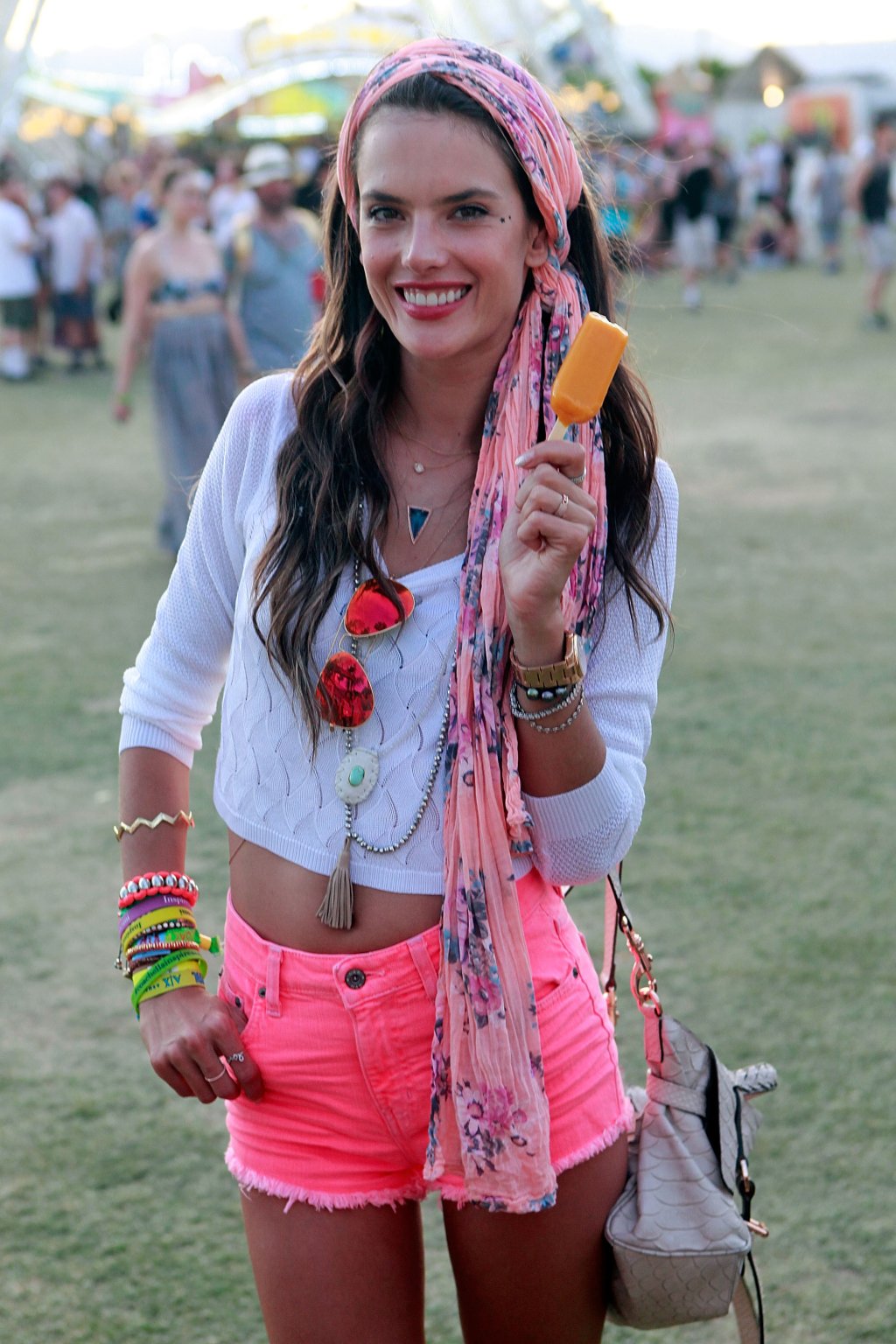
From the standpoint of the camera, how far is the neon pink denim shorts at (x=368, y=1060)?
72.5 inches

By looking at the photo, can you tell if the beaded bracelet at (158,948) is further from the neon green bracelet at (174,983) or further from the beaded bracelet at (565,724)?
the beaded bracelet at (565,724)

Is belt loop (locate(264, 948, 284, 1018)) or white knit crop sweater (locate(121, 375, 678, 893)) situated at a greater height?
white knit crop sweater (locate(121, 375, 678, 893))

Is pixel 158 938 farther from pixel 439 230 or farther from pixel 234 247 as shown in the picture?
pixel 234 247

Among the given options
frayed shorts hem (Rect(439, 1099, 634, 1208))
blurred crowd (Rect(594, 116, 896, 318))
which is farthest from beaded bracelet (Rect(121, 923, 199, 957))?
blurred crowd (Rect(594, 116, 896, 318))

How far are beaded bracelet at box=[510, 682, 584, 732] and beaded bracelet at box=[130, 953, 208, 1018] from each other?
0.54m

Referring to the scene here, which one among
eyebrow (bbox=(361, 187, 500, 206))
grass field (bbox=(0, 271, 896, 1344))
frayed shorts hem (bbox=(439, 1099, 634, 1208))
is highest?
Result: eyebrow (bbox=(361, 187, 500, 206))

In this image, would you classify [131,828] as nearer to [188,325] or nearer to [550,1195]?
[550,1195]

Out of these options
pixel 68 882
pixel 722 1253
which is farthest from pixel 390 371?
pixel 68 882

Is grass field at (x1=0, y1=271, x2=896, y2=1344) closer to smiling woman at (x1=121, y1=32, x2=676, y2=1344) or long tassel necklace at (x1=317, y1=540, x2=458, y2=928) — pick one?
smiling woman at (x1=121, y1=32, x2=676, y2=1344)

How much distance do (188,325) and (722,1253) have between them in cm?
716

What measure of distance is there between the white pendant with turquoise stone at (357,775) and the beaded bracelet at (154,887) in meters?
0.27

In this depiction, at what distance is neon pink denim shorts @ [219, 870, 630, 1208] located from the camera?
1.84 m

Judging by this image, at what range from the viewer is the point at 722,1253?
192 centimetres

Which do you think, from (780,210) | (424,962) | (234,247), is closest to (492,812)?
(424,962)
